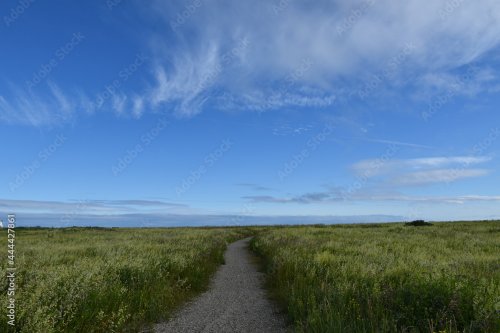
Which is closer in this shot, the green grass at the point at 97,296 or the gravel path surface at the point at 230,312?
the green grass at the point at 97,296

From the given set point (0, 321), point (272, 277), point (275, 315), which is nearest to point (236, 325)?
point (275, 315)

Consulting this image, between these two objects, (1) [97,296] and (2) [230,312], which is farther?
(2) [230,312]

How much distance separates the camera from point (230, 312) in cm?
938

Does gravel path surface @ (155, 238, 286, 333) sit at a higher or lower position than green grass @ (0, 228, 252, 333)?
lower

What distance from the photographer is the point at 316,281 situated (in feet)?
35.3

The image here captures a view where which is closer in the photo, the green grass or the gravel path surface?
the green grass

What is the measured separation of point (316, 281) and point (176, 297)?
409cm

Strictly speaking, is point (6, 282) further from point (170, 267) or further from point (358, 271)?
point (358, 271)

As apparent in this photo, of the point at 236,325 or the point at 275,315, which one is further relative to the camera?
the point at 275,315

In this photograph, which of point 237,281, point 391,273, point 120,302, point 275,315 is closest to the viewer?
point 120,302

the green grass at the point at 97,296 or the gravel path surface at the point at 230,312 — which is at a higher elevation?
the green grass at the point at 97,296

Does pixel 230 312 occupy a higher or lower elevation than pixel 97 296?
lower

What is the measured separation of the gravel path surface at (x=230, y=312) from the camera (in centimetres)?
804

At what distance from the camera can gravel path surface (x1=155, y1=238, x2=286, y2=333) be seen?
26.4 ft
